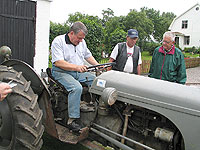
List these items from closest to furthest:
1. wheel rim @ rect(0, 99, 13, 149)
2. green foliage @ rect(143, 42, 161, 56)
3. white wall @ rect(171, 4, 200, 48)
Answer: wheel rim @ rect(0, 99, 13, 149), green foliage @ rect(143, 42, 161, 56), white wall @ rect(171, 4, 200, 48)

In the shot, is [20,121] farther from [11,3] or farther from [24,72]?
[11,3]

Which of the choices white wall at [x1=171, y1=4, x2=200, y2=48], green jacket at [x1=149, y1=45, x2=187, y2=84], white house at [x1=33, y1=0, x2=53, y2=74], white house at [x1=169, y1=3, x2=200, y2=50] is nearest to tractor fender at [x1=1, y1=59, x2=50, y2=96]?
green jacket at [x1=149, y1=45, x2=187, y2=84]

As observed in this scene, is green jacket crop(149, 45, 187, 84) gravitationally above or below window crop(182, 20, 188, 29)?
below

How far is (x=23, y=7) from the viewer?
6.83 metres

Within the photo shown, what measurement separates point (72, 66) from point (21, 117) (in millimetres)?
994

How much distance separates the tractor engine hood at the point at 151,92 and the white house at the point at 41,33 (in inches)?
188

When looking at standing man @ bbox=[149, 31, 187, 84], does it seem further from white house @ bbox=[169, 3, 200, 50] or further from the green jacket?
white house @ bbox=[169, 3, 200, 50]

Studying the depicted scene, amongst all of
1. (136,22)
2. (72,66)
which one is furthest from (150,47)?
(72,66)

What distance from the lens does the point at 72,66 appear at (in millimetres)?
3264

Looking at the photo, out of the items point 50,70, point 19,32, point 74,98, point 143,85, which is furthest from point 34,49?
point 143,85

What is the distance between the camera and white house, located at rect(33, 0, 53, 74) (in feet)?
23.9

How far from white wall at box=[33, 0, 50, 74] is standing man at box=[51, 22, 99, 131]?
4004 mm

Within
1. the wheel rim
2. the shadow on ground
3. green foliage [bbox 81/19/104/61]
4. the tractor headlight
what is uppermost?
green foliage [bbox 81/19/104/61]

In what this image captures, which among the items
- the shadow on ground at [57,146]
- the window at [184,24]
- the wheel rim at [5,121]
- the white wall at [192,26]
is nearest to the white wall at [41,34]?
the shadow on ground at [57,146]
